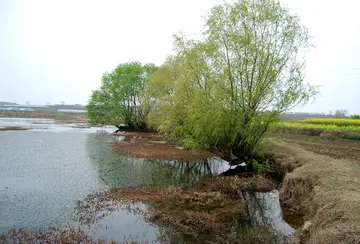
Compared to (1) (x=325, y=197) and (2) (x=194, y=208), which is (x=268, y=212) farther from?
(2) (x=194, y=208)

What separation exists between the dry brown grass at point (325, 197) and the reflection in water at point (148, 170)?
5905 millimetres

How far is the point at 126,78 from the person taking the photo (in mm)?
54188

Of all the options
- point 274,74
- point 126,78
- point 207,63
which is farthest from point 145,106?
point 274,74

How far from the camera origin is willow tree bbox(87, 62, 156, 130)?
54.7 m

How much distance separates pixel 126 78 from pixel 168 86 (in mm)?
21220

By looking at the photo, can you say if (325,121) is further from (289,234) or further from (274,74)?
(289,234)

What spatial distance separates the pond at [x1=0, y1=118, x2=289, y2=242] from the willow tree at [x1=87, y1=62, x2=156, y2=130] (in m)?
25.6

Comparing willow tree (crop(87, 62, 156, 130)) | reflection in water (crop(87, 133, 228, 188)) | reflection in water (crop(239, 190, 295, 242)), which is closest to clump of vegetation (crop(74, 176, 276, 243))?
reflection in water (crop(239, 190, 295, 242))

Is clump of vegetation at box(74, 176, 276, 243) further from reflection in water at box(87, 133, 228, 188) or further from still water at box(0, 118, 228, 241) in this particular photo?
reflection in water at box(87, 133, 228, 188)

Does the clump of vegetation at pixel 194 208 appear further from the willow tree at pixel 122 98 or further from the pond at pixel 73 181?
the willow tree at pixel 122 98

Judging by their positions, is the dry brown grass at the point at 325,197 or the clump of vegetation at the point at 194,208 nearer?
the dry brown grass at the point at 325,197

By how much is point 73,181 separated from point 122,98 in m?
39.2

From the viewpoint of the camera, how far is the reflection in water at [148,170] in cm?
1775

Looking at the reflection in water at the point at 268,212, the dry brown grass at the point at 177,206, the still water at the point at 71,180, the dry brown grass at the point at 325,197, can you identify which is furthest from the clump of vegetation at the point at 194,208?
the dry brown grass at the point at 325,197
